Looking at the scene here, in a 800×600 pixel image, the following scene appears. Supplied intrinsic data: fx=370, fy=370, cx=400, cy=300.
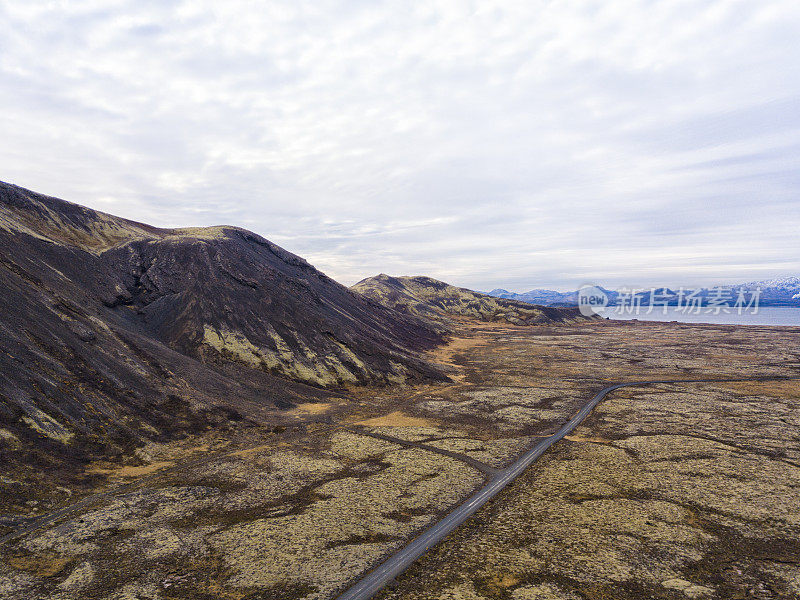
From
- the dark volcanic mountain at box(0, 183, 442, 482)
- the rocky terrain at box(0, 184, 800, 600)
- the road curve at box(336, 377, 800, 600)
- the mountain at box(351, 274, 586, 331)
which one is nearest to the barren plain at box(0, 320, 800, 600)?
the rocky terrain at box(0, 184, 800, 600)

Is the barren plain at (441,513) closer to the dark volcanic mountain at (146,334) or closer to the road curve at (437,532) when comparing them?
the road curve at (437,532)

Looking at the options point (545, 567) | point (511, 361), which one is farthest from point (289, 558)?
point (511, 361)

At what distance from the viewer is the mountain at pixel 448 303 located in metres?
112

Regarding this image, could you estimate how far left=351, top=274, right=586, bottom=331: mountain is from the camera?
367 feet

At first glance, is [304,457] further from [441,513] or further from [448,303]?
[448,303]

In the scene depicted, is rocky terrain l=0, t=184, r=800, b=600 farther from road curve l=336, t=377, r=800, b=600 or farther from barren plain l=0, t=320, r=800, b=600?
road curve l=336, t=377, r=800, b=600

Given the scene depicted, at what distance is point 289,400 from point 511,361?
104ft

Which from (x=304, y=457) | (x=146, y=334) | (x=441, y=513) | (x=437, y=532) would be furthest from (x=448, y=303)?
(x=437, y=532)

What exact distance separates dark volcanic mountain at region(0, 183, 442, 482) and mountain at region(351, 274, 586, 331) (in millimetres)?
58665

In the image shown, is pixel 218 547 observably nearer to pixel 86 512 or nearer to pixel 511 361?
pixel 86 512

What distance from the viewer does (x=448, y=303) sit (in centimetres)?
13012

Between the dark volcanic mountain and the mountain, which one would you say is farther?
the mountain

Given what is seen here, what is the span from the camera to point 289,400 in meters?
27.0

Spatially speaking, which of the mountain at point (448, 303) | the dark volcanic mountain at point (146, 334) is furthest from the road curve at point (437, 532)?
the mountain at point (448, 303)
